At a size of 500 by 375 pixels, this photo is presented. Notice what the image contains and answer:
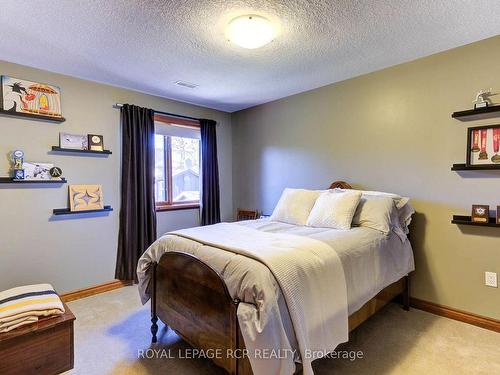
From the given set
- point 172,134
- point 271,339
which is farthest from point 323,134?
point 271,339

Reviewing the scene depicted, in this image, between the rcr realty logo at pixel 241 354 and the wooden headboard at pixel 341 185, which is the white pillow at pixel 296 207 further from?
the rcr realty logo at pixel 241 354

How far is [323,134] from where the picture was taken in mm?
3320

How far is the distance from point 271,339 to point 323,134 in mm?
2549

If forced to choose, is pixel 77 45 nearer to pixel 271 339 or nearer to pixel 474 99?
pixel 271 339

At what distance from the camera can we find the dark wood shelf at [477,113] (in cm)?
216

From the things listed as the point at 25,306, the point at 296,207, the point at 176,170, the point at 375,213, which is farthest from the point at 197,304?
the point at 176,170

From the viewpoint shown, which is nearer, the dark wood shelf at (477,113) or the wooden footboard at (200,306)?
the wooden footboard at (200,306)

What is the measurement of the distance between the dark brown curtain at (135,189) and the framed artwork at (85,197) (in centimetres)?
25

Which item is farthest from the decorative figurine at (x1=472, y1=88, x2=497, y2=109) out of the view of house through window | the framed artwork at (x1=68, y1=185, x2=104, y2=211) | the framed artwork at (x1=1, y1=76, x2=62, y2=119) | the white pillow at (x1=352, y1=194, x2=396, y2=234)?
the framed artwork at (x1=1, y1=76, x2=62, y2=119)

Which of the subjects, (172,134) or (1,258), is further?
(172,134)

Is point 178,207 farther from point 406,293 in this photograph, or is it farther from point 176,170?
point 406,293

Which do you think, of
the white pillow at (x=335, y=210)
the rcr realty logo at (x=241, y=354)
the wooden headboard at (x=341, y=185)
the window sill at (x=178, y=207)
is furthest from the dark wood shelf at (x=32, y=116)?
the wooden headboard at (x=341, y=185)

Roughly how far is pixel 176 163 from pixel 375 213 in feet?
8.67

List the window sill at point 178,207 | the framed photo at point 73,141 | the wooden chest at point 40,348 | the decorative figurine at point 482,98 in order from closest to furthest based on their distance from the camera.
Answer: the wooden chest at point 40,348 < the decorative figurine at point 482,98 < the framed photo at point 73,141 < the window sill at point 178,207
